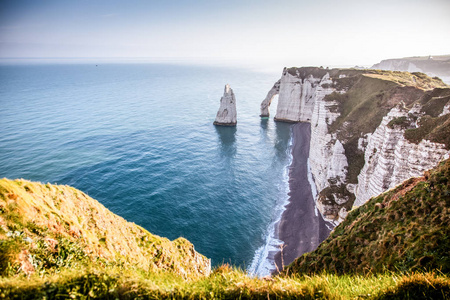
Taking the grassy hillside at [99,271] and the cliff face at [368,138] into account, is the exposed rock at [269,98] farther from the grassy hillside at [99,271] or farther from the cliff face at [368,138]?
the grassy hillside at [99,271]

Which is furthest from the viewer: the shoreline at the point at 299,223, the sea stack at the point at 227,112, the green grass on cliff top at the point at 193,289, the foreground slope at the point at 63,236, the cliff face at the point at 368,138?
the sea stack at the point at 227,112

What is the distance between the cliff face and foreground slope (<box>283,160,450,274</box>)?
10140 millimetres

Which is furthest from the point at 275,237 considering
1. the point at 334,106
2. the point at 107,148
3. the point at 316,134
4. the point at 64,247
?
the point at 107,148

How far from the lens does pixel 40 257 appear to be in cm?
786

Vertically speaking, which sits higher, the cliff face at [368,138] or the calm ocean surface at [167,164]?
the cliff face at [368,138]

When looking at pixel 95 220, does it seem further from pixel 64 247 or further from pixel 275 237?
pixel 275 237

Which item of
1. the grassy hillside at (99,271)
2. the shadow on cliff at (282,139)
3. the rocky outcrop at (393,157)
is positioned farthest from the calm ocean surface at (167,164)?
the grassy hillside at (99,271)

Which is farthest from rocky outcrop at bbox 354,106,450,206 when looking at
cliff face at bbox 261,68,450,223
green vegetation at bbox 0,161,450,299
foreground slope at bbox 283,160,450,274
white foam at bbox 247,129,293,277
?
white foam at bbox 247,129,293,277

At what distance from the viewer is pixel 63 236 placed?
947 centimetres

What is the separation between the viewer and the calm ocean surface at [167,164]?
36.3 metres

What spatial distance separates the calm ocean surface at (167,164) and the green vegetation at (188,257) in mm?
18522

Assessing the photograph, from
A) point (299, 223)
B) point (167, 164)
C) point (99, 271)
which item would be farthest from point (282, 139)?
point (99, 271)

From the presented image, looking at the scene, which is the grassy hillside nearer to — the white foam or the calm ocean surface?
the white foam

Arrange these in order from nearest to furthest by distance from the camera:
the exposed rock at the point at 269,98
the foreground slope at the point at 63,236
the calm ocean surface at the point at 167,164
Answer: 1. the foreground slope at the point at 63,236
2. the calm ocean surface at the point at 167,164
3. the exposed rock at the point at 269,98
